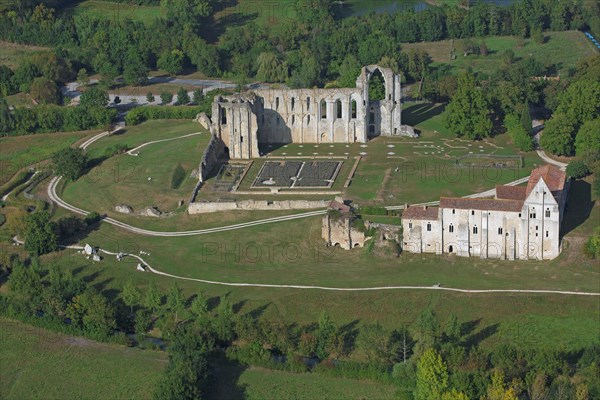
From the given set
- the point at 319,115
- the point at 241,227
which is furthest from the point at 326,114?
the point at 241,227

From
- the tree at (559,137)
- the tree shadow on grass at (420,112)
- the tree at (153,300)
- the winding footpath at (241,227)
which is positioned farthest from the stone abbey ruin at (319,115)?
the tree at (153,300)

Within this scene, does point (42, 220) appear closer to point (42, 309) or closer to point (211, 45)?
point (42, 309)

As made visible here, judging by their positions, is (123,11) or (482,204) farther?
(123,11)

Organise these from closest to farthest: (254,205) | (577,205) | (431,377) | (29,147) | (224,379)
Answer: (431,377), (224,379), (577,205), (254,205), (29,147)

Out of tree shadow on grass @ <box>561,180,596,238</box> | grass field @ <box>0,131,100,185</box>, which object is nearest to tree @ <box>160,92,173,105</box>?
grass field @ <box>0,131,100,185</box>

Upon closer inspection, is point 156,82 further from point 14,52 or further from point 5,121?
point 5,121

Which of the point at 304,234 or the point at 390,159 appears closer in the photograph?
the point at 304,234

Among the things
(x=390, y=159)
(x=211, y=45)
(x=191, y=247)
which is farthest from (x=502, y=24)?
(x=191, y=247)

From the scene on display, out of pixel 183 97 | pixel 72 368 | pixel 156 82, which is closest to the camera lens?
pixel 72 368
